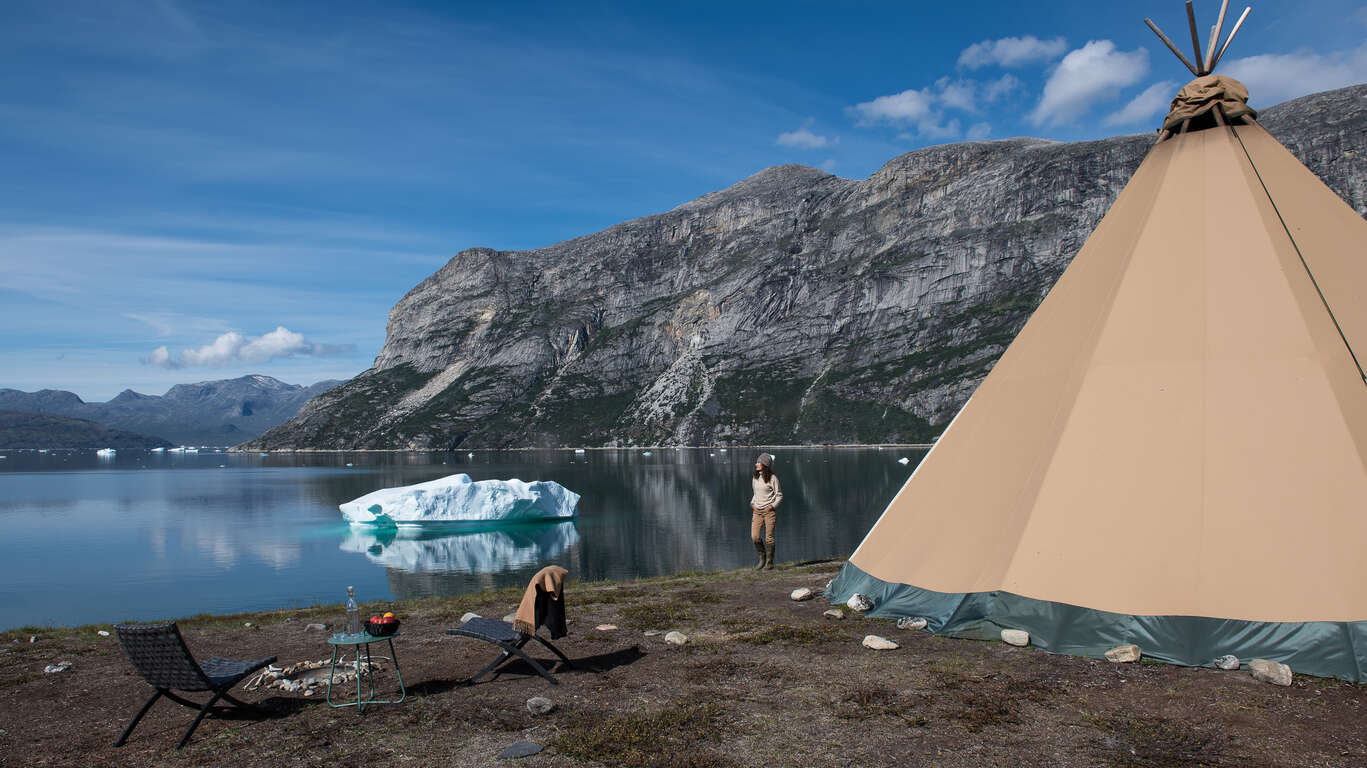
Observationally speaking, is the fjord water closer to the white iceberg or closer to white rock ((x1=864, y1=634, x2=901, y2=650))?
the white iceberg

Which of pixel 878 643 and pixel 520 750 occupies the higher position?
pixel 520 750

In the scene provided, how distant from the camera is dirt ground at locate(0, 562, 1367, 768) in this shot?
7.32m

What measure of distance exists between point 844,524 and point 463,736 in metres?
42.9

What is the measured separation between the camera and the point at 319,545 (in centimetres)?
4566

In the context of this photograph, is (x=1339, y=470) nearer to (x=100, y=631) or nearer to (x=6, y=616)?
(x=100, y=631)

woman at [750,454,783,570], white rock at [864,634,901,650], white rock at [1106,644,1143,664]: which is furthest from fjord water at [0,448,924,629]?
white rock at [1106,644,1143,664]

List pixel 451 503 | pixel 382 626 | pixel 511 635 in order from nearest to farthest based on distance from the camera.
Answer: pixel 382 626, pixel 511 635, pixel 451 503

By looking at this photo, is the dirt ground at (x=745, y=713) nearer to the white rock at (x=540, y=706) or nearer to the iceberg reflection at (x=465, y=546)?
the white rock at (x=540, y=706)

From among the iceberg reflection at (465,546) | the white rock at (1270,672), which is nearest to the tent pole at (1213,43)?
the white rock at (1270,672)

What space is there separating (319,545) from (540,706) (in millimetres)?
42265

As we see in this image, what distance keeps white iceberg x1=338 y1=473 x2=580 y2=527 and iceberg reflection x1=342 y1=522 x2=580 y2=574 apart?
103 cm

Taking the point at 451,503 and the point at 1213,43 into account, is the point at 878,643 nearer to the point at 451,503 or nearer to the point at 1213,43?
the point at 1213,43

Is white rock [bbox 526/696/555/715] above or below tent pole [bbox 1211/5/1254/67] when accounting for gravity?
below

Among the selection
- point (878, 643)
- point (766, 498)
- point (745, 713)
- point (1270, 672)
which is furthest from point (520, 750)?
point (766, 498)
